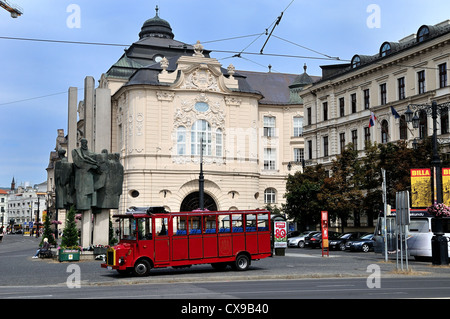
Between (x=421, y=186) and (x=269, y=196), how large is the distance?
116ft

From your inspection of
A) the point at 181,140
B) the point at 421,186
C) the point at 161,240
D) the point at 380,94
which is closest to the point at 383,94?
the point at 380,94

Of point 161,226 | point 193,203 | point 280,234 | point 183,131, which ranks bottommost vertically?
point 280,234

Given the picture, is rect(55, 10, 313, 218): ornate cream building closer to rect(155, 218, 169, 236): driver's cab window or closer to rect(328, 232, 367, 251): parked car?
rect(328, 232, 367, 251): parked car

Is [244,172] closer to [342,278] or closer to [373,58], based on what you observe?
[373,58]

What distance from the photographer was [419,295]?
541 inches

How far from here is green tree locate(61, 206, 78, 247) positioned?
2991 centimetres

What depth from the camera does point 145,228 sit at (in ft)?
71.4

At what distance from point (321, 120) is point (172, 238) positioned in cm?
3942

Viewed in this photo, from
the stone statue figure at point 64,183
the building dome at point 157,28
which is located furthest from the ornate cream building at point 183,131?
the stone statue figure at point 64,183

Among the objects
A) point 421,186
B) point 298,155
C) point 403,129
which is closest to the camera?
point 421,186

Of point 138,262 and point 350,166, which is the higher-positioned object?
point 350,166

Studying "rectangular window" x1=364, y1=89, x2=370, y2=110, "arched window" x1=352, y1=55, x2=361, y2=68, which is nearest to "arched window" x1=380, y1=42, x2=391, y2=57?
"arched window" x1=352, y1=55, x2=361, y2=68

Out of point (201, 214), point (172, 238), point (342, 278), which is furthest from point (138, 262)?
point (342, 278)

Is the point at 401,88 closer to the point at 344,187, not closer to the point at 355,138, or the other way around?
the point at 355,138
